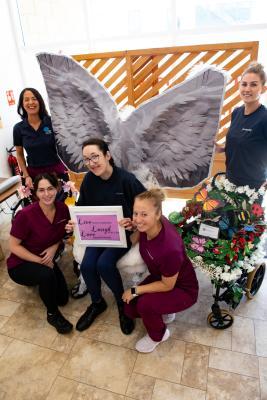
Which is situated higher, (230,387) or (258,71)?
(258,71)

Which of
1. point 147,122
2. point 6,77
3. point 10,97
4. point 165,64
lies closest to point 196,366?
point 147,122

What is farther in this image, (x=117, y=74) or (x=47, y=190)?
(x=117, y=74)

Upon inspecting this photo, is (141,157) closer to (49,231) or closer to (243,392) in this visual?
(49,231)

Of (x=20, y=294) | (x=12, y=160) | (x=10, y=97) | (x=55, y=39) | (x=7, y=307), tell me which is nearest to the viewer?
(x=7, y=307)

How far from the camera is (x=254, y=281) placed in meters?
2.03

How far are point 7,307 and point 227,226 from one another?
163cm

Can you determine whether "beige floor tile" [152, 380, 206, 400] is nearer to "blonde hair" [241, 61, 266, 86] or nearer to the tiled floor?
the tiled floor

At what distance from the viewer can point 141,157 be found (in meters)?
2.04

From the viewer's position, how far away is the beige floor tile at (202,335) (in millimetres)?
1783

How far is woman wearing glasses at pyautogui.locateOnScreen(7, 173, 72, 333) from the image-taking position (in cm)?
186

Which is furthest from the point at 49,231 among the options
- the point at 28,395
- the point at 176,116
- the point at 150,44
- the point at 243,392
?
the point at 150,44

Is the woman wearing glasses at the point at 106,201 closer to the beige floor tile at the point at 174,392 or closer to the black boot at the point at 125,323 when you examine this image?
the black boot at the point at 125,323

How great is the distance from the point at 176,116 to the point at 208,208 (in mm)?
581

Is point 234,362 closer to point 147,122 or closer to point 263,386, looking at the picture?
point 263,386
